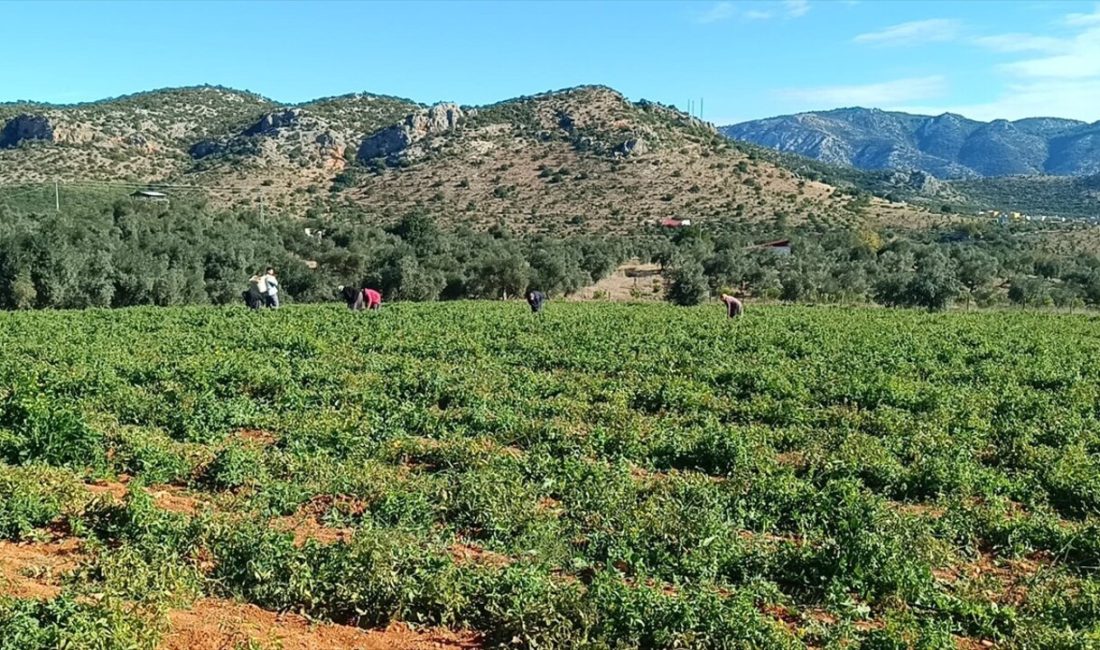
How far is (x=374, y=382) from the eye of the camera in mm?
15828

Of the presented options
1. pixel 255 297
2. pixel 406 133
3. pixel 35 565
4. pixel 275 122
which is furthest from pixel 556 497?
pixel 275 122

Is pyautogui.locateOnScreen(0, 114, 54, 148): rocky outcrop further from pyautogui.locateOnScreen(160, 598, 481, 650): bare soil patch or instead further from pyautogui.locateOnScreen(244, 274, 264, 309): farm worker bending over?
pyautogui.locateOnScreen(160, 598, 481, 650): bare soil patch

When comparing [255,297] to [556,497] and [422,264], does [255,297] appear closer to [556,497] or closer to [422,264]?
[556,497]

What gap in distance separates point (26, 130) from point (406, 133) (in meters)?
41.7

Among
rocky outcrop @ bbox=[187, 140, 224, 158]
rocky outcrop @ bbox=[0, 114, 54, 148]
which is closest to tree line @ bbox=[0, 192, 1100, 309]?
rocky outcrop @ bbox=[0, 114, 54, 148]

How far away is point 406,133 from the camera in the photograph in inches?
4222

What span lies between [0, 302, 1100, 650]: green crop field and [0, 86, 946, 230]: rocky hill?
6857 centimetres

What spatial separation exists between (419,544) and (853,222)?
8763cm

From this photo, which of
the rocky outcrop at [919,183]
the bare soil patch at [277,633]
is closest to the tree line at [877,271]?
the bare soil patch at [277,633]

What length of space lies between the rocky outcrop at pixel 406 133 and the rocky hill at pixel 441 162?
7.4 inches

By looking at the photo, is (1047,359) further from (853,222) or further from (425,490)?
(853,222)

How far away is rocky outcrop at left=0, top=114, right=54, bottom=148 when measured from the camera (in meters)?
90.4

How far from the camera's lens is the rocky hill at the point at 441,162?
8812 centimetres

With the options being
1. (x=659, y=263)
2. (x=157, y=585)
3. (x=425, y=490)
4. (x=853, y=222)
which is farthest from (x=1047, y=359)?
(x=853, y=222)
